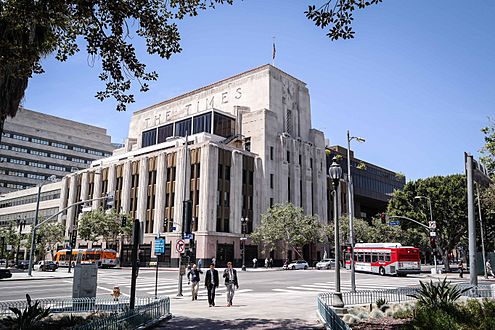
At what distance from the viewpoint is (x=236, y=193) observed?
6153cm

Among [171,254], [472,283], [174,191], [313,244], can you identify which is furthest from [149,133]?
[472,283]

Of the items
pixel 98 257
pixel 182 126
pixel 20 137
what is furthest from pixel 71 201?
pixel 20 137

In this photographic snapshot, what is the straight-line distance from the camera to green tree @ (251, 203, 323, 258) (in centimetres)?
5819

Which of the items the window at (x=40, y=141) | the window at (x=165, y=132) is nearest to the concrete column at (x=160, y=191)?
the window at (x=165, y=132)

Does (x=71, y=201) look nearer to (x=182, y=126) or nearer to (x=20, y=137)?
(x=182, y=126)

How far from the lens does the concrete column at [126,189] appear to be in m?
68.4

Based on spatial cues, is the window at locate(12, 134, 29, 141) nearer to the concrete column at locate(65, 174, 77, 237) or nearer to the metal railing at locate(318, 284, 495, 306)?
the concrete column at locate(65, 174, 77, 237)

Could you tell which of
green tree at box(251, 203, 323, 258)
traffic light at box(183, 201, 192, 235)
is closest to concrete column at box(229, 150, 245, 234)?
green tree at box(251, 203, 323, 258)

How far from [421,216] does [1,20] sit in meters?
49.8

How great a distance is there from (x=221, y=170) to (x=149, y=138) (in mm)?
24605

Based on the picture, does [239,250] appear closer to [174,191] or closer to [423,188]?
[174,191]

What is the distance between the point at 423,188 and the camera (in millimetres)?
50688

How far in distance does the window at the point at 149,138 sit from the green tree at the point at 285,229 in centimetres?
2888

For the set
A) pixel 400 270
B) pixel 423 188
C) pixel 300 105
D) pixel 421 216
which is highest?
pixel 300 105
